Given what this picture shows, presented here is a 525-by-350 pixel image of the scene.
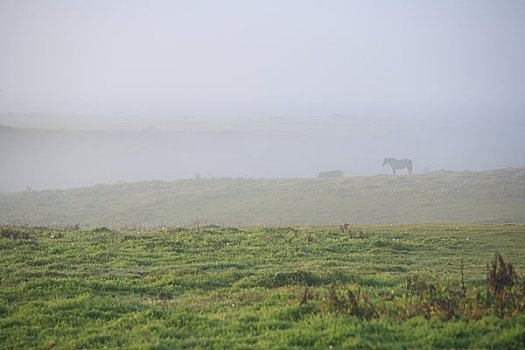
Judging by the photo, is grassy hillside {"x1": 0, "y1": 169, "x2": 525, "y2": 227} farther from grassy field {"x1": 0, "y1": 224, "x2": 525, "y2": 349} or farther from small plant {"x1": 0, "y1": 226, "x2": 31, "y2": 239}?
grassy field {"x1": 0, "y1": 224, "x2": 525, "y2": 349}

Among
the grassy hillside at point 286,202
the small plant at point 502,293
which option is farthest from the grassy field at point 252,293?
the grassy hillside at point 286,202

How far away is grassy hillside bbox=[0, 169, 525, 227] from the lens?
58.8m

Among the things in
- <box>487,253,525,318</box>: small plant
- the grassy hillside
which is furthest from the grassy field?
the grassy hillside

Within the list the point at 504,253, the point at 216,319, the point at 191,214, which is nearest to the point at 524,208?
the point at 191,214

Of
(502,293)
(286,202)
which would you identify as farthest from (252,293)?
(286,202)

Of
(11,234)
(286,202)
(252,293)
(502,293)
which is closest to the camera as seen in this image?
(502,293)

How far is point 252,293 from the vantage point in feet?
45.4

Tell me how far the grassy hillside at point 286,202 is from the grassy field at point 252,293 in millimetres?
30941

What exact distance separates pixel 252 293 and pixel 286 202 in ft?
187

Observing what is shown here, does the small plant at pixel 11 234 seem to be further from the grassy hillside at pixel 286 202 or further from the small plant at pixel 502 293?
the grassy hillside at pixel 286 202

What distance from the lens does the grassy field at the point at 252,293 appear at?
32.9 feet

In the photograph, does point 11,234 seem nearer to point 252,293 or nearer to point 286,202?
point 252,293

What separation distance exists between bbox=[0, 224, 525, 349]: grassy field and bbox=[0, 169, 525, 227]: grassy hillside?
102 ft

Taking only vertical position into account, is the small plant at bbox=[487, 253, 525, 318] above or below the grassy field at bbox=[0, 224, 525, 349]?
above
